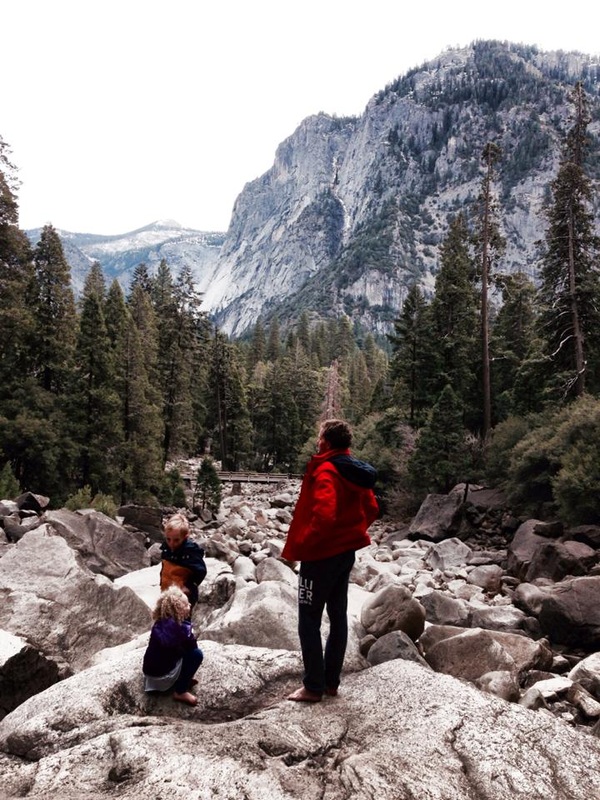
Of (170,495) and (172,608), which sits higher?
→ (172,608)

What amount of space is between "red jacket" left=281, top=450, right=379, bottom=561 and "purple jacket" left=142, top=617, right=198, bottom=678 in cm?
116

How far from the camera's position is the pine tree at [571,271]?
827 inches

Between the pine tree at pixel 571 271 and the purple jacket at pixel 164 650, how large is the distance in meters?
20.0

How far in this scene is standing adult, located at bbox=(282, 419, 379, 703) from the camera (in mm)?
4031

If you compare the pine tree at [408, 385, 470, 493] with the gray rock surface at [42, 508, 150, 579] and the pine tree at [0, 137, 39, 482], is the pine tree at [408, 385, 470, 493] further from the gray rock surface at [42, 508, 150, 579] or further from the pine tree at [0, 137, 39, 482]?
the pine tree at [0, 137, 39, 482]

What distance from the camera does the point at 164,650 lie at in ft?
13.8

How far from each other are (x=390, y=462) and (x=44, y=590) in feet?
70.6

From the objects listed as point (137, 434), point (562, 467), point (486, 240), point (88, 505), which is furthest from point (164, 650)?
point (486, 240)

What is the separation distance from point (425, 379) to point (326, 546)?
27.7 metres

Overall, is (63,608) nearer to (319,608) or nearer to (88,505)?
(319,608)

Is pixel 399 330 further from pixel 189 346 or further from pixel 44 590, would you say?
pixel 44 590

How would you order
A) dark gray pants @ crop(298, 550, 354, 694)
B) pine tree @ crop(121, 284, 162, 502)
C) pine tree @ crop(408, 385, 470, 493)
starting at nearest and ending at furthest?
dark gray pants @ crop(298, 550, 354, 694)
pine tree @ crop(408, 385, 470, 493)
pine tree @ crop(121, 284, 162, 502)

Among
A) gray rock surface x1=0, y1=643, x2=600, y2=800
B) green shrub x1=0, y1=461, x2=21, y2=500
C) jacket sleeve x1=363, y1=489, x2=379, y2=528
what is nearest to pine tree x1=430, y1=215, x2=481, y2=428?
green shrub x1=0, y1=461, x2=21, y2=500

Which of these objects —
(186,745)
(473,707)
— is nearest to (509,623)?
(473,707)
